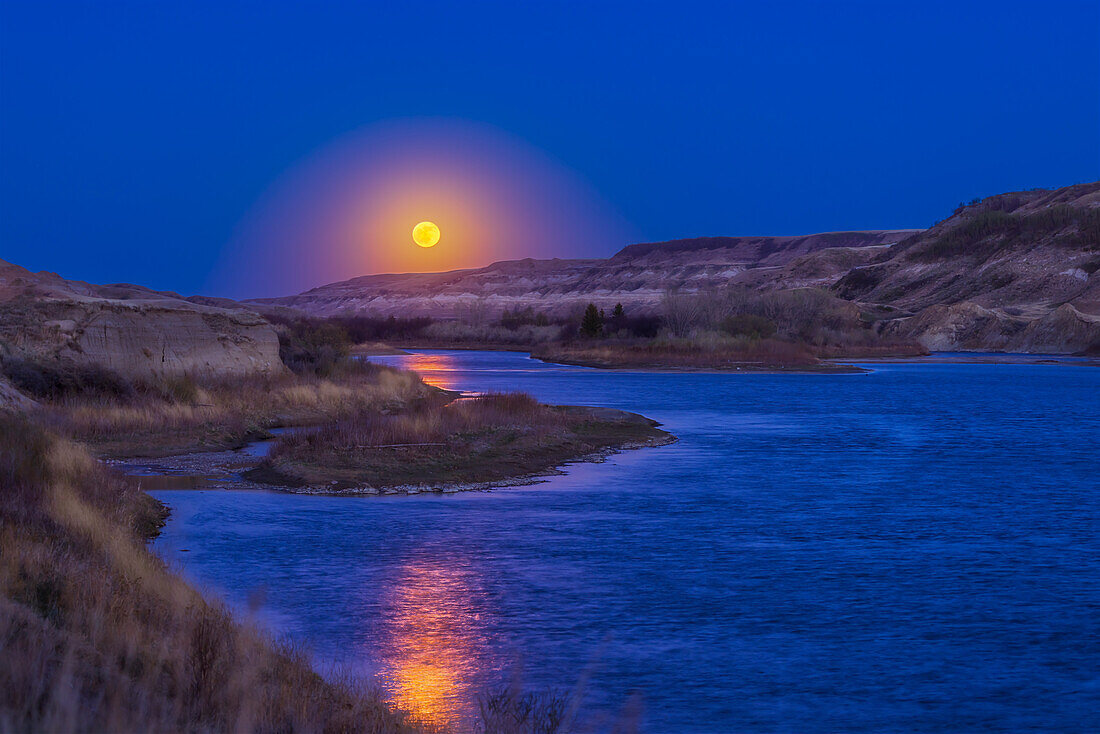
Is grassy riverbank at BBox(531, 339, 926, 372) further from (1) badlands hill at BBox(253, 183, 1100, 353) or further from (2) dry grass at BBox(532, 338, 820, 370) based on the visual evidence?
(1) badlands hill at BBox(253, 183, 1100, 353)

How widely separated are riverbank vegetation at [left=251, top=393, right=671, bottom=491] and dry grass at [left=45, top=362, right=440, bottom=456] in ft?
8.11

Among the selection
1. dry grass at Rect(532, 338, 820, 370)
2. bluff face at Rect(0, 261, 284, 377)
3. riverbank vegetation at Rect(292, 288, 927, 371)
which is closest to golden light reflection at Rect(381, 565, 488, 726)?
bluff face at Rect(0, 261, 284, 377)

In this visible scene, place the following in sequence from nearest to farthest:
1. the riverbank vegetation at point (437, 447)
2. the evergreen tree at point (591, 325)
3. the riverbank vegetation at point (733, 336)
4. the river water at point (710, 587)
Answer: the river water at point (710, 587) < the riverbank vegetation at point (437, 447) < the riverbank vegetation at point (733, 336) < the evergreen tree at point (591, 325)

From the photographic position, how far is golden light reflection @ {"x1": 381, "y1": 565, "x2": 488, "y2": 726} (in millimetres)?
8484

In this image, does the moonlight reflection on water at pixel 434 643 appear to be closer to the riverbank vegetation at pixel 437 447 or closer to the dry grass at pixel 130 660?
the dry grass at pixel 130 660

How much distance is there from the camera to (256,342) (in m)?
33.0

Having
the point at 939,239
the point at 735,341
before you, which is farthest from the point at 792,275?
the point at 735,341

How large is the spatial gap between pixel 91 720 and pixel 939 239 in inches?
6258

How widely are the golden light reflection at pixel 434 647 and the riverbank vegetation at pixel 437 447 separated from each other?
692 centimetres

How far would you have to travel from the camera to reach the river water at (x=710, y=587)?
904cm

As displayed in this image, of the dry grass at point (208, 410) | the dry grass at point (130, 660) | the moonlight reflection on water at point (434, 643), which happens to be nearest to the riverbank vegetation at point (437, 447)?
the dry grass at point (208, 410)

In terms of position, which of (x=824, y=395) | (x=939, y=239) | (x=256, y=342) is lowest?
(x=824, y=395)

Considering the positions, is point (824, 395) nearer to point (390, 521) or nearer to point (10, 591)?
point (390, 521)

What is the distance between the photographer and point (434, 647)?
1021 cm
